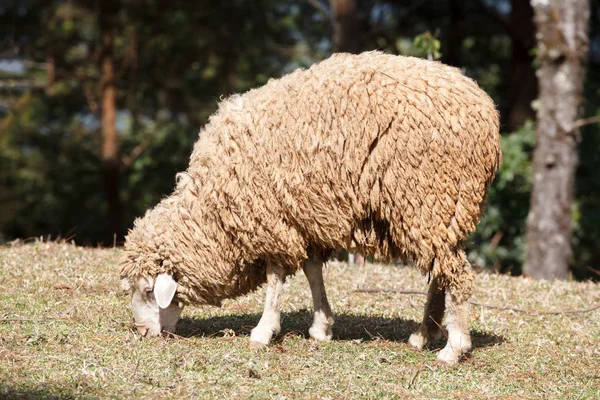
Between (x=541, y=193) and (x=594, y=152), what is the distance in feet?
17.2

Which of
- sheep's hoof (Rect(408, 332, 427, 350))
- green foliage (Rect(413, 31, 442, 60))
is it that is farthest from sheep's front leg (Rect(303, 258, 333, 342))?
green foliage (Rect(413, 31, 442, 60))

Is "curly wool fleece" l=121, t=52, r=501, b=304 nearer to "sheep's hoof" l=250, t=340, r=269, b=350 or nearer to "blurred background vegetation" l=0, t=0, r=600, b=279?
"sheep's hoof" l=250, t=340, r=269, b=350

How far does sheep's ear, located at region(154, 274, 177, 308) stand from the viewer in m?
6.03

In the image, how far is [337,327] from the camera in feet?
22.5

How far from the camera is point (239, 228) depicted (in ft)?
19.4

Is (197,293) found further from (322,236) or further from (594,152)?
(594,152)

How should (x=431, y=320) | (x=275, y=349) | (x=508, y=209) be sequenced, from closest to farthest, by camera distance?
(x=275, y=349) → (x=431, y=320) → (x=508, y=209)

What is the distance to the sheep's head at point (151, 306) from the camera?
6.10 m

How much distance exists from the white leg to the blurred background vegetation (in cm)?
1278

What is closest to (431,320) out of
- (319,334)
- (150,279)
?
(319,334)

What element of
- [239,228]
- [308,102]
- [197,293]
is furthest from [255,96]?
[197,293]

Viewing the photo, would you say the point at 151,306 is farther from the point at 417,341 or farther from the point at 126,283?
the point at 417,341

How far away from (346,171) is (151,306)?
6.09ft

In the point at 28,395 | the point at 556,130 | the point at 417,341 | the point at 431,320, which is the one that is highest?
the point at 556,130
